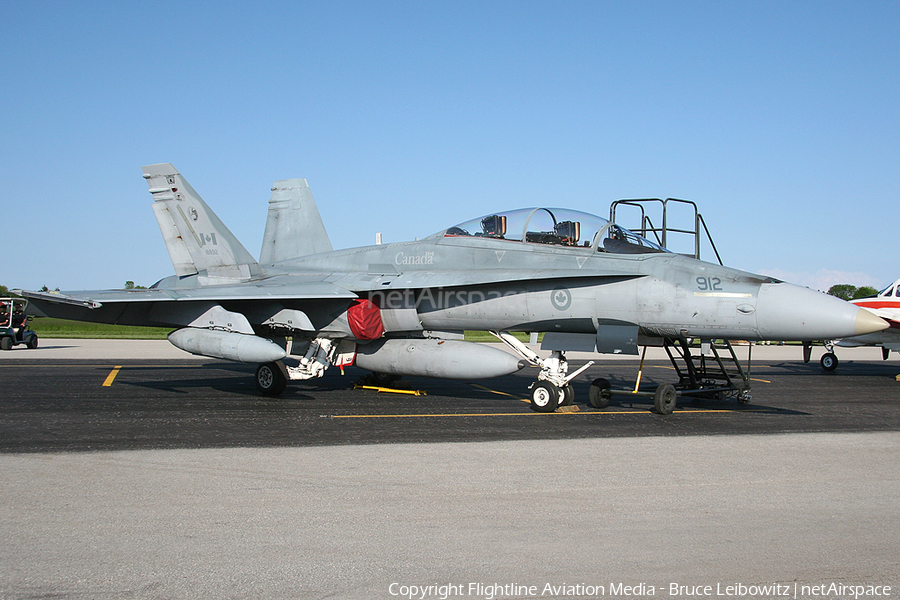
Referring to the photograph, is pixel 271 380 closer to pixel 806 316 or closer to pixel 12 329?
pixel 806 316

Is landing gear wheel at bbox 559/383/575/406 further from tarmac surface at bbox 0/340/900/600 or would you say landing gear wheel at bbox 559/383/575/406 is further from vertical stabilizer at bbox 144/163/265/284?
vertical stabilizer at bbox 144/163/265/284

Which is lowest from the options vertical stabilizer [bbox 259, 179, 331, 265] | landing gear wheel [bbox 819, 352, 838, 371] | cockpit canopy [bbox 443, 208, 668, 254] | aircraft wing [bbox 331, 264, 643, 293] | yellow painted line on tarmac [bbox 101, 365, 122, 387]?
yellow painted line on tarmac [bbox 101, 365, 122, 387]

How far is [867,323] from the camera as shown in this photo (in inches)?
301

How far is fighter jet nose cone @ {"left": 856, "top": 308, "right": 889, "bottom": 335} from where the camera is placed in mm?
7574

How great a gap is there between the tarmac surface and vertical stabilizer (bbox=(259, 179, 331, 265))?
5.16 metres

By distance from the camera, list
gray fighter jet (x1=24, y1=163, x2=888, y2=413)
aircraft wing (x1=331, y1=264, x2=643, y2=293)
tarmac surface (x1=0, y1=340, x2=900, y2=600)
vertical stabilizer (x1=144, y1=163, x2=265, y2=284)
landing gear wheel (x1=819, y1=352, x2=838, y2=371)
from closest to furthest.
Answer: tarmac surface (x1=0, y1=340, x2=900, y2=600)
gray fighter jet (x1=24, y1=163, x2=888, y2=413)
aircraft wing (x1=331, y1=264, x2=643, y2=293)
vertical stabilizer (x1=144, y1=163, x2=265, y2=284)
landing gear wheel (x1=819, y1=352, x2=838, y2=371)

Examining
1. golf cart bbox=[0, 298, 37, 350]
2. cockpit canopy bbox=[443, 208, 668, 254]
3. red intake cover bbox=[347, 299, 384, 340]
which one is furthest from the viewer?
golf cart bbox=[0, 298, 37, 350]

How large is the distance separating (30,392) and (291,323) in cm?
467

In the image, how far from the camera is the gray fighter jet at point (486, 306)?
861 centimetres

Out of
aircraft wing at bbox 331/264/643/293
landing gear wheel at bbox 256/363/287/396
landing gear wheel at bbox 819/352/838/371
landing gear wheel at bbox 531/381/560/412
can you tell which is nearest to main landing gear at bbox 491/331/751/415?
landing gear wheel at bbox 531/381/560/412

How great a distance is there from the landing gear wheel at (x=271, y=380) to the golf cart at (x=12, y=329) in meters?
16.2

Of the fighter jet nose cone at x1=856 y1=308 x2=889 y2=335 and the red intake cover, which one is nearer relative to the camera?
the fighter jet nose cone at x1=856 y1=308 x2=889 y2=335

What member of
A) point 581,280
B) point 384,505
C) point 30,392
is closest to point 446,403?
point 581,280

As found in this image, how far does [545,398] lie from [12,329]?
21737 mm
